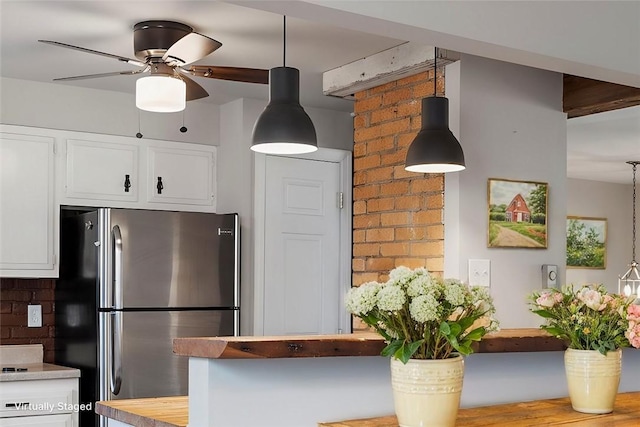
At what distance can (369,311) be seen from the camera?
2170mm

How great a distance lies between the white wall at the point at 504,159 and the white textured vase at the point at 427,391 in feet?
5.19

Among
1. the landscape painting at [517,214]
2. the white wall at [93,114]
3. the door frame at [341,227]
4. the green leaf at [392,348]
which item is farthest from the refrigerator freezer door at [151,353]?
the green leaf at [392,348]

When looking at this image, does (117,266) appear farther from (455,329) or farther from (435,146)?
(455,329)

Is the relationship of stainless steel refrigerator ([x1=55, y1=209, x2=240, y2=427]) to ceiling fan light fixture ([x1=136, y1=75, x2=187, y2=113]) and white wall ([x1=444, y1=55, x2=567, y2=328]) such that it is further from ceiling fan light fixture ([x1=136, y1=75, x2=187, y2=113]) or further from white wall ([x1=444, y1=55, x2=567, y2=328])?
white wall ([x1=444, y1=55, x2=567, y2=328])

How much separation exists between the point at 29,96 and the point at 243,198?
129 cm

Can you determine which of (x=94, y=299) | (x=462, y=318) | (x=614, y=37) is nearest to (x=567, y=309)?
(x=462, y=318)

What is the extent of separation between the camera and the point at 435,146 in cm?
327

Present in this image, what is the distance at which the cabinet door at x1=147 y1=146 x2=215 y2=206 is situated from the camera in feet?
16.2

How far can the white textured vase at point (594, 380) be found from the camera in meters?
2.61

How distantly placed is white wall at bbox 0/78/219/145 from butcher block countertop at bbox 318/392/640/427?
9.47 ft

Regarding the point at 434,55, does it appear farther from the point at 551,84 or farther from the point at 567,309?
the point at 567,309

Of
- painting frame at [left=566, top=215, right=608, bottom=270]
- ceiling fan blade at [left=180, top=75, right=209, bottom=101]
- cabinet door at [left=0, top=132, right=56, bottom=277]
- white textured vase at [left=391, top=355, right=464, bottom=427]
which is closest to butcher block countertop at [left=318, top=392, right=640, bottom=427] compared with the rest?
white textured vase at [left=391, top=355, right=464, bottom=427]

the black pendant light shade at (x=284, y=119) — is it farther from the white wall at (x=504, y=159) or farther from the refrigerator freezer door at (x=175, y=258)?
the refrigerator freezer door at (x=175, y=258)

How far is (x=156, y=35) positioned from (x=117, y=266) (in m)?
1.34
